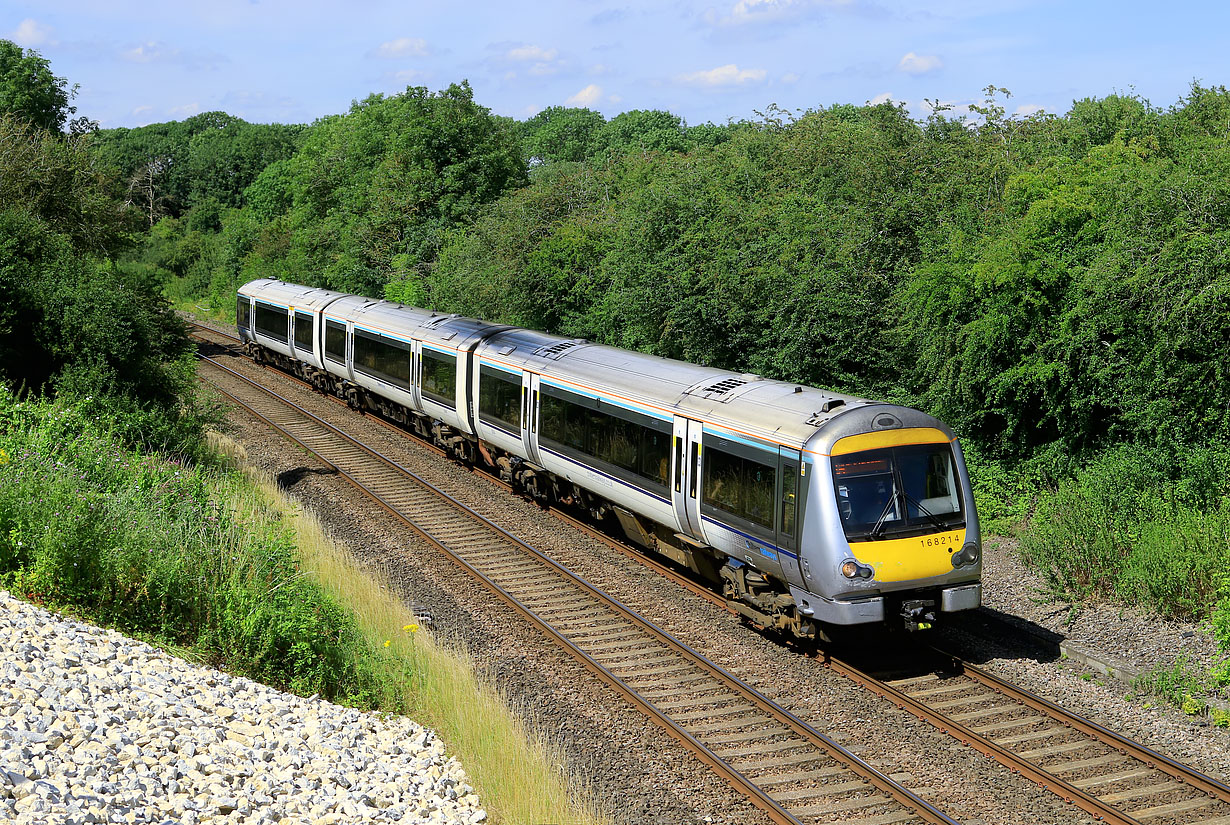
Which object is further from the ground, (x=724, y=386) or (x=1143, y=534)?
(x=724, y=386)

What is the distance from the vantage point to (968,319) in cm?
1686

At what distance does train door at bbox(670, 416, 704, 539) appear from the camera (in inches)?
483

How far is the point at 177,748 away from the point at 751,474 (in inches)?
251

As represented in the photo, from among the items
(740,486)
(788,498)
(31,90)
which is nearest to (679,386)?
(740,486)

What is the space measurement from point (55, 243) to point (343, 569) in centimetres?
Answer: 1237

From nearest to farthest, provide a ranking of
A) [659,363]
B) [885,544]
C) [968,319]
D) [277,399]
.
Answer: [885,544] < [659,363] < [968,319] < [277,399]

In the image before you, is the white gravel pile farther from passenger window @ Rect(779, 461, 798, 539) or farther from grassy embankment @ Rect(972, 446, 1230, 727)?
grassy embankment @ Rect(972, 446, 1230, 727)

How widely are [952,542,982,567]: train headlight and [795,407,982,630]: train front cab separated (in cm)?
1

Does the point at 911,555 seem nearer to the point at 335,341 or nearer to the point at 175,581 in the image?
the point at 175,581

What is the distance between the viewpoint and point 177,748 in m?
7.52

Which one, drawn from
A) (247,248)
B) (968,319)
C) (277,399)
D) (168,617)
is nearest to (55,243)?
(277,399)

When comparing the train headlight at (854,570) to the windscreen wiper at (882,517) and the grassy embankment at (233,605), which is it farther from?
the grassy embankment at (233,605)

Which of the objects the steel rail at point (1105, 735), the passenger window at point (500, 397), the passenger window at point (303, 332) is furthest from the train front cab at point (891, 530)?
the passenger window at point (303, 332)

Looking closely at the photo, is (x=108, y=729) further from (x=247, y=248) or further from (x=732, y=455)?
(x=247, y=248)
